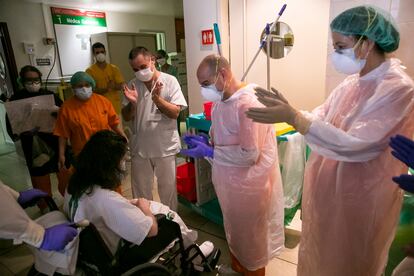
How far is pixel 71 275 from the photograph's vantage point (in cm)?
104

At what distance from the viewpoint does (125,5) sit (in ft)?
16.0

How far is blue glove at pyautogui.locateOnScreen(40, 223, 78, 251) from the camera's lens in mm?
966

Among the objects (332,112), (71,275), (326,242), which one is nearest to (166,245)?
(71,275)

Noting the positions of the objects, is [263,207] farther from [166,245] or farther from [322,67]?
[322,67]

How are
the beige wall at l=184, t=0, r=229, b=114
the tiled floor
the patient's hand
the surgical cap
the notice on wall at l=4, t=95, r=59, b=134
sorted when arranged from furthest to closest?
the beige wall at l=184, t=0, r=229, b=114, the notice on wall at l=4, t=95, r=59, b=134, the tiled floor, the patient's hand, the surgical cap

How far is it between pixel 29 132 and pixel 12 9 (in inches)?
116

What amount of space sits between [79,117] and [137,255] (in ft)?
3.89

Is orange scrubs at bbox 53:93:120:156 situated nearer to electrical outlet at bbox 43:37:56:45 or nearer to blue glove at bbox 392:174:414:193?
blue glove at bbox 392:174:414:193

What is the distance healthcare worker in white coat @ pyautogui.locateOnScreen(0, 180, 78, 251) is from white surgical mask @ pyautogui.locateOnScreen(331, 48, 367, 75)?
3.76 feet

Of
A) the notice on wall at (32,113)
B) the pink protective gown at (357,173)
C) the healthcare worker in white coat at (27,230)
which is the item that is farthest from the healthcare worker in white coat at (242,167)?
the notice on wall at (32,113)

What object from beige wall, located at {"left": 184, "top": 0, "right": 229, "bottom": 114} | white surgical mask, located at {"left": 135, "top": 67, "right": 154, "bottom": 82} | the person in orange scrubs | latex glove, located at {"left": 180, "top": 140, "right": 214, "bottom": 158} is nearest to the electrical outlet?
beige wall, located at {"left": 184, "top": 0, "right": 229, "bottom": 114}

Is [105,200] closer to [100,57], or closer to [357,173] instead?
[357,173]

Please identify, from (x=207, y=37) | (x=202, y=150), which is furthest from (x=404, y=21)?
(x=207, y=37)

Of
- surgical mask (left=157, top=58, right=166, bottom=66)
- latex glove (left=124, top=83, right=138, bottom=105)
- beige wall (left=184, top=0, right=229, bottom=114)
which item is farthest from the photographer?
surgical mask (left=157, top=58, right=166, bottom=66)
